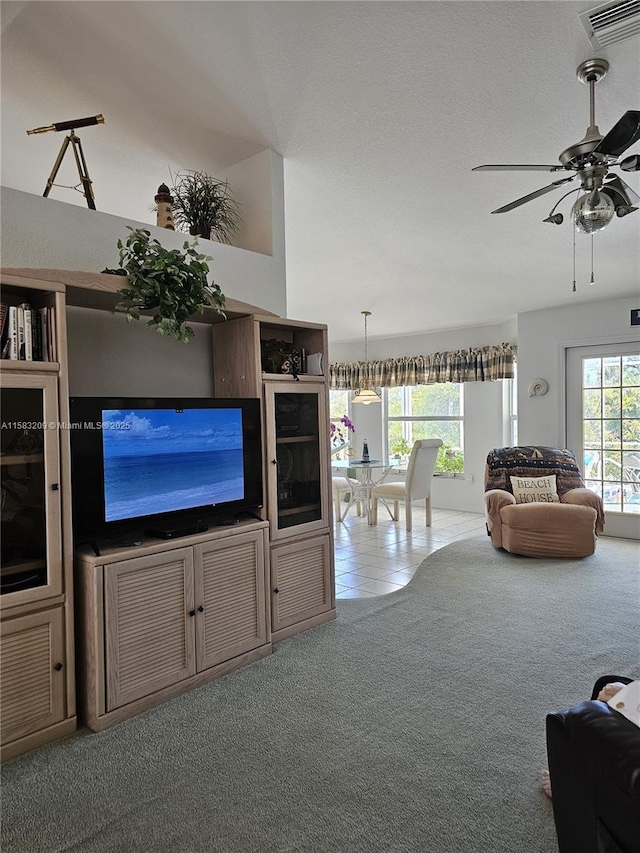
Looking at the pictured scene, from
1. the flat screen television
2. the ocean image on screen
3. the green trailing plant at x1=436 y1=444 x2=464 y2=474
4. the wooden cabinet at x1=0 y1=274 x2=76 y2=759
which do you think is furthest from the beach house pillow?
the wooden cabinet at x1=0 y1=274 x2=76 y2=759

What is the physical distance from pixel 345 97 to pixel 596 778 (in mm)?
2774

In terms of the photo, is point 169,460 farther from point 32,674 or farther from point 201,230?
point 201,230

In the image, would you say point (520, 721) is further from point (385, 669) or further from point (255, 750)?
point (255, 750)

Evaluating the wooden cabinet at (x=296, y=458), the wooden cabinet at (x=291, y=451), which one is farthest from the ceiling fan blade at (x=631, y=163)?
the wooden cabinet at (x=296, y=458)

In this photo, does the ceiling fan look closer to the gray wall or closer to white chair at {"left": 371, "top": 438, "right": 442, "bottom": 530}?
the gray wall

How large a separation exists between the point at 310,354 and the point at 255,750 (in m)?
2.10

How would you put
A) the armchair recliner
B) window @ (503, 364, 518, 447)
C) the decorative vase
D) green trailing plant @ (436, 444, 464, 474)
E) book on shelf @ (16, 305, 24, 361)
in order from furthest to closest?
green trailing plant @ (436, 444, 464, 474) → window @ (503, 364, 518, 447) → the armchair recliner → the decorative vase → book on shelf @ (16, 305, 24, 361)

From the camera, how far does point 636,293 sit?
550cm

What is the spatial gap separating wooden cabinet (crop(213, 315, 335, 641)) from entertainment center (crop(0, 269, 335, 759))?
0.01 metres

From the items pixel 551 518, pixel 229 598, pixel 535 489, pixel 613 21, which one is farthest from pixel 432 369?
pixel 613 21

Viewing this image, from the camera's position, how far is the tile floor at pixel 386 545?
14.2ft

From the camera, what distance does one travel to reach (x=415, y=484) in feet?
20.7

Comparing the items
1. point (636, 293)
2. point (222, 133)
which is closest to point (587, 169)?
point (222, 133)

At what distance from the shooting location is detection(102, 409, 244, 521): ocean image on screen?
2385 mm
